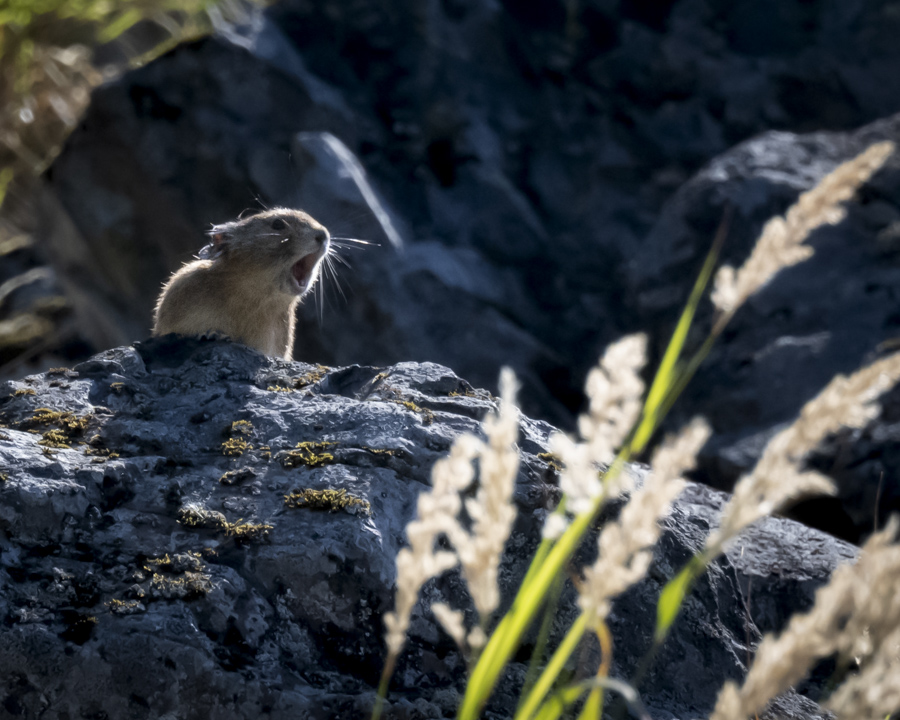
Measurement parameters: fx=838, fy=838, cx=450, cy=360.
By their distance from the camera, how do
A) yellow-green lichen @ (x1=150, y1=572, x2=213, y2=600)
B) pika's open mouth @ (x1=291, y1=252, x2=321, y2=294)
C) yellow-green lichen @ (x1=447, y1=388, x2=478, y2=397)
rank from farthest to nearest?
pika's open mouth @ (x1=291, y1=252, x2=321, y2=294), yellow-green lichen @ (x1=447, y1=388, x2=478, y2=397), yellow-green lichen @ (x1=150, y1=572, x2=213, y2=600)

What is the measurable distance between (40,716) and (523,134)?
7.60 metres

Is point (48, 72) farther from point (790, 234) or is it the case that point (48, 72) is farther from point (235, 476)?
point (790, 234)

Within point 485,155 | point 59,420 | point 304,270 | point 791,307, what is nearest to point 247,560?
point 59,420

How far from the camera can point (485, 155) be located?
845cm

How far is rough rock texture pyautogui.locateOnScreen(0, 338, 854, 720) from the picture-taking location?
2.17 meters

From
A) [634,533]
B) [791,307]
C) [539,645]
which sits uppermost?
[634,533]

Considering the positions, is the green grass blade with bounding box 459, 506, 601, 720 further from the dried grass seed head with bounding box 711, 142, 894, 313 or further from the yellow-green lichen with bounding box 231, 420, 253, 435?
the yellow-green lichen with bounding box 231, 420, 253, 435

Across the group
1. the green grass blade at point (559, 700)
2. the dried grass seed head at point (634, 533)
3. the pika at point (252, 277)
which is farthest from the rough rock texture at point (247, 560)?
the pika at point (252, 277)

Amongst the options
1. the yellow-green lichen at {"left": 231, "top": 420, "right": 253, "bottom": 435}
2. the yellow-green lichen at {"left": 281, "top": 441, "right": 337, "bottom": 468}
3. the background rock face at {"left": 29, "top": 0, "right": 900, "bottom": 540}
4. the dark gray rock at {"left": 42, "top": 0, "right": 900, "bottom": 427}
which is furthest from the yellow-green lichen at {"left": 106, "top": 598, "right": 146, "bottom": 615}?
the dark gray rock at {"left": 42, "top": 0, "right": 900, "bottom": 427}

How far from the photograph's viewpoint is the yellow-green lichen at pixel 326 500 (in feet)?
8.51

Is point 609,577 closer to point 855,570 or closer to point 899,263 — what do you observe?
point 855,570

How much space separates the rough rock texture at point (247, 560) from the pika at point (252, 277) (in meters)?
1.75

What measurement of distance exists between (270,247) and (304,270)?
0.34 m

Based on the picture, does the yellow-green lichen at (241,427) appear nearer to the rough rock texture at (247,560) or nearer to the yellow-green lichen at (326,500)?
the rough rock texture at (247,560)
